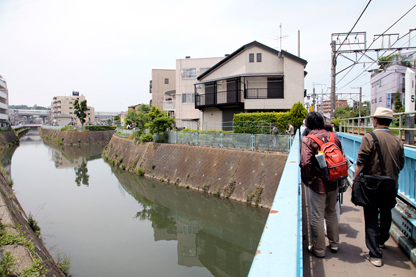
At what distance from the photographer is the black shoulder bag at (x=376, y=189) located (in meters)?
3.06

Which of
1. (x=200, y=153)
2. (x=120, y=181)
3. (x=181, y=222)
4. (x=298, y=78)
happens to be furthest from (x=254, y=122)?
(x=120, y=181)

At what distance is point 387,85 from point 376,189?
44559 mm

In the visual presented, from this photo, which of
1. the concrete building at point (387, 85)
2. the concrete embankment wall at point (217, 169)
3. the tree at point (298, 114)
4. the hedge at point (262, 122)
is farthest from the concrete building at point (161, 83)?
the tree at point (298, 114)

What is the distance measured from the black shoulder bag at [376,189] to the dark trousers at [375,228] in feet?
0.43

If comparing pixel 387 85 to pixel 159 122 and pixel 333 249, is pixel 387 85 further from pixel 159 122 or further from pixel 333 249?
pixel 333 249

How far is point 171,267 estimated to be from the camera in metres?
8.83

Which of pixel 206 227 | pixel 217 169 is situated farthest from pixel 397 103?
pixel 206 227

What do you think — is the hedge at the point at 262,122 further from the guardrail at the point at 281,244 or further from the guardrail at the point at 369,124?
the guardrail at the point at 281,244

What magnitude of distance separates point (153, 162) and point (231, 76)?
9900 millimetres

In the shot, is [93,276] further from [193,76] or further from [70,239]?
[193,76]

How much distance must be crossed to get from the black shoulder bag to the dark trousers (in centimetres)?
13

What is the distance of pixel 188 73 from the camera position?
31578 mm

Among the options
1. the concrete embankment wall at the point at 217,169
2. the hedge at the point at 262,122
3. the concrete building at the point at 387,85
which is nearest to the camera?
the concrete embankment wall at the point at 217,169

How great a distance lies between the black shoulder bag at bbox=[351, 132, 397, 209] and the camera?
10.0ft
